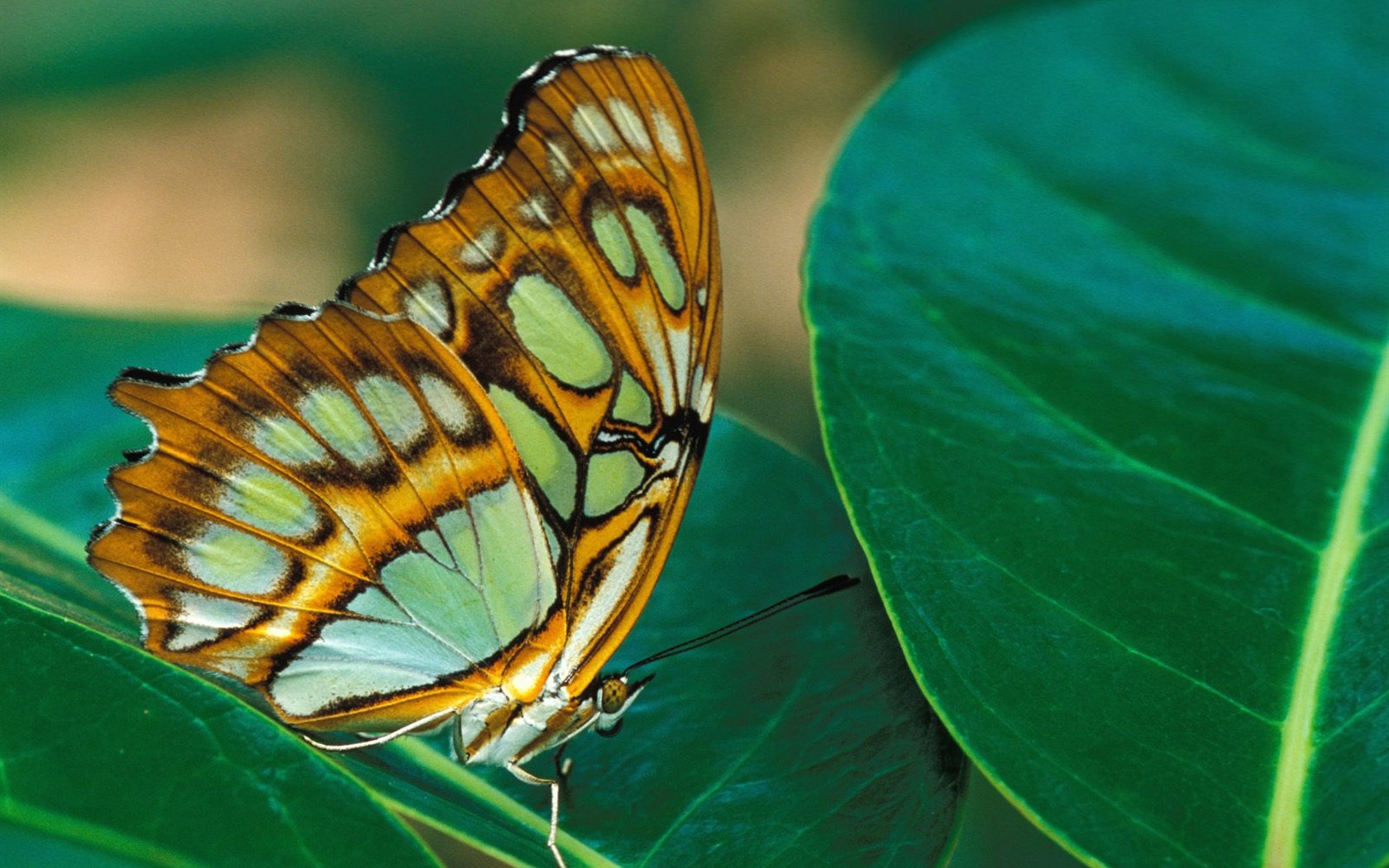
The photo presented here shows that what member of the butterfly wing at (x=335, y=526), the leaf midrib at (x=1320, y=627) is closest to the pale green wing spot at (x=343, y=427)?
the butterfly wing at (x=335, y=526)

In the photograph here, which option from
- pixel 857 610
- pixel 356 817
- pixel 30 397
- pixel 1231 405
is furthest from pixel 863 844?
pixel 30 397

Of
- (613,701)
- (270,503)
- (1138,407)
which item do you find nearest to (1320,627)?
(1138,407)

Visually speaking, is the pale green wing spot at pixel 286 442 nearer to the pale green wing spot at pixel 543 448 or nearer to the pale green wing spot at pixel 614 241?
the pale green wing spot at pixel 543 448

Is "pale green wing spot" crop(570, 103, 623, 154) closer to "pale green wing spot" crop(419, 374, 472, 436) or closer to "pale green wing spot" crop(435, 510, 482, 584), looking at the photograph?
"pale green wing spot" crop(419, 374, 472, 436)

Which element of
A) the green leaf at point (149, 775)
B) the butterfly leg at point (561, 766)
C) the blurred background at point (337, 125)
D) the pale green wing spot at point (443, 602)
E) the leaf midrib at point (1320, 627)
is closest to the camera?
the green leaf at point (149, 775)

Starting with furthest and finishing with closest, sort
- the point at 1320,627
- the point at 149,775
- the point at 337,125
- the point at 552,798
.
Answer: the point at 337,125 < the point at 552,798 < the point at 1320,627 < the point at 149,775

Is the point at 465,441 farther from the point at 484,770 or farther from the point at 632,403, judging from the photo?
the point at 484,770
